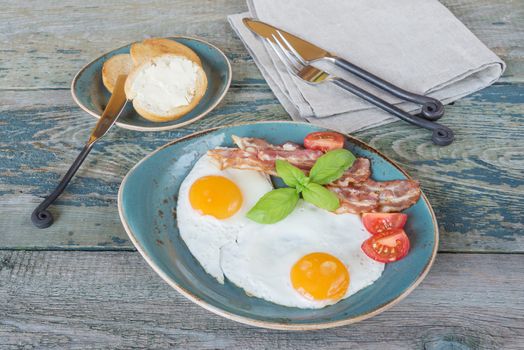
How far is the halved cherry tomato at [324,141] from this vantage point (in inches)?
67.7

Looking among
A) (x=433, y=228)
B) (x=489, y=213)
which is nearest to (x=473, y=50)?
(x=489, y=213)

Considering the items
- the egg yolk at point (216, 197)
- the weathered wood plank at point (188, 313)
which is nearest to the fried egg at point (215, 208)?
the egg yolk at point (216, 197)

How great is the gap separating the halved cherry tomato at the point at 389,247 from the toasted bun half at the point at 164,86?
88 cm

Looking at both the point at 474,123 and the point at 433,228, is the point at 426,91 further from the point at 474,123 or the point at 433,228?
the point at 433,228

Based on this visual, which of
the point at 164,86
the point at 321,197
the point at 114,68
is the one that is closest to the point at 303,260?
the point at 321,197

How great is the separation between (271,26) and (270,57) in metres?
0.14

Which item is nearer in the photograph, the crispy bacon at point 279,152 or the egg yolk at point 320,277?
the egg yolk at point 320,277

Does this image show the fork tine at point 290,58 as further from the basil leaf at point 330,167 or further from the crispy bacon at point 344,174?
the basil leaf at point 330,167

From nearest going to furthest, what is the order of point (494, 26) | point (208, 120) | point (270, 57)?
point (208, 120), point (270, 57), point (494, 26)

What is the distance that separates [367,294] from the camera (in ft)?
4.59

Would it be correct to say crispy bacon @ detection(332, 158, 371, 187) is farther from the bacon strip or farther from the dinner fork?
the dinner fork

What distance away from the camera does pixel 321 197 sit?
152 cm

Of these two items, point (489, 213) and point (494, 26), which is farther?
point (494, 26)

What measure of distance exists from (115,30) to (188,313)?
1.50m
